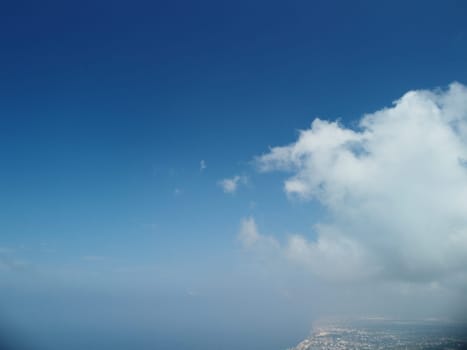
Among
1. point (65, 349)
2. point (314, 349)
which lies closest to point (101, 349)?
point (65, 349)

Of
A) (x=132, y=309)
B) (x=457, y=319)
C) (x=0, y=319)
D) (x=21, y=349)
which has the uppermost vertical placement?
(x=0, y=319)

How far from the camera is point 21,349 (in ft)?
56.8

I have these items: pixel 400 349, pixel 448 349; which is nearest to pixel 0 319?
pixel 448 349

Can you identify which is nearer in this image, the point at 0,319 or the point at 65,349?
the point at 0,319

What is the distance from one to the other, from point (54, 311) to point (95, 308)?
44336 millimetres

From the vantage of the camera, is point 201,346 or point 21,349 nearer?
point 21,349

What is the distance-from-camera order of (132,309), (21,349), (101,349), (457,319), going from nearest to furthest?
(21,349) < (457,319) < (101,349) < (132,309)

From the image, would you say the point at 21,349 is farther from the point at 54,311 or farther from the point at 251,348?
the point at 54,311

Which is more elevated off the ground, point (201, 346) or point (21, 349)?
point (21, 349)

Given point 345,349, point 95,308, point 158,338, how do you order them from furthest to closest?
point 95,308
point 158,338
point 345,349

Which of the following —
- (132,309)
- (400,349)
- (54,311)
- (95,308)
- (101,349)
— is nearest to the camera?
(400,349)

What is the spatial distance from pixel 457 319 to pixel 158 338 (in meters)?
73.5

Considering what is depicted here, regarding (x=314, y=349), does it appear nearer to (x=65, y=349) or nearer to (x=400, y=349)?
(x=400, y=349)

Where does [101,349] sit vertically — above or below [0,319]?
below
